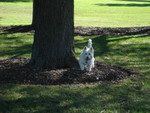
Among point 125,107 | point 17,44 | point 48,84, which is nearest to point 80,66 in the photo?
point 48,84

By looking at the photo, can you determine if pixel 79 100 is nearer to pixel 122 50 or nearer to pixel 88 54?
pixel 88 54

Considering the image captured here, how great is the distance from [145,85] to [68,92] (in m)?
2.02

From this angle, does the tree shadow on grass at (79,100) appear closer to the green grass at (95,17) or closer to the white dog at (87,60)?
the white dog at (87,60)

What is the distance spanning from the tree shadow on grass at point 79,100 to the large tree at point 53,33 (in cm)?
147

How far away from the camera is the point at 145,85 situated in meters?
8.41

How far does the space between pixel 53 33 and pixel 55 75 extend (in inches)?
43.3

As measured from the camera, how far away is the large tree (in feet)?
29.0

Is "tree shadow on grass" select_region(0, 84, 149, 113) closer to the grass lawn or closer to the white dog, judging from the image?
the grass lawn

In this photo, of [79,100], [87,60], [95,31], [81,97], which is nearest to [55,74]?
[87,60]

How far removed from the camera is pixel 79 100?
23.0 ft

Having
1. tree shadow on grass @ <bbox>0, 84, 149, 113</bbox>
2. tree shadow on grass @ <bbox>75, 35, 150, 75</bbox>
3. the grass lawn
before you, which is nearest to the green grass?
tree shadow on grass @ <bbox>75, 35, 150, 75</bbox>

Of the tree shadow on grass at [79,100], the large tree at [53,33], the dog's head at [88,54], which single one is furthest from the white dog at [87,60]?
the tree shadow on grass at [79,100]

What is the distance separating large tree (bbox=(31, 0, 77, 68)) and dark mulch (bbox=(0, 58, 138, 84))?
0.33 m

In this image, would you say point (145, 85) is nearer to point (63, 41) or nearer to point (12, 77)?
point (63, 41)
